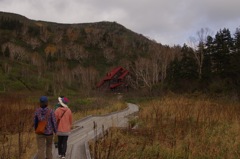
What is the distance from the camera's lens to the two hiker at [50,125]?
7.38m

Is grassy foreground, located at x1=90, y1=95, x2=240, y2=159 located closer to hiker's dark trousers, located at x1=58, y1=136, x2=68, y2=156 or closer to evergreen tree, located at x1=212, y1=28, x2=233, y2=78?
hiker's dark trousers, located at x1=58, y1=136, x2=68, y2=156

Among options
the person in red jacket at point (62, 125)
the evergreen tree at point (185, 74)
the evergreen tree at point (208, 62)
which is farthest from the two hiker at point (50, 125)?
the evergreen tree at point (208, 62)

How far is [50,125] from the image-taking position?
7.50 m

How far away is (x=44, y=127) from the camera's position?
7336mm

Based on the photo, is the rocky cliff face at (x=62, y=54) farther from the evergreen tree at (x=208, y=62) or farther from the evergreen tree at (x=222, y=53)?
the evergreen tree at (x=222, y=53)

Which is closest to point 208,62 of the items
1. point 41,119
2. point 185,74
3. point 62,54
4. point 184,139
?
point 185,74

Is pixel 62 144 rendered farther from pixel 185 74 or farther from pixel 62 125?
pixel 185 74

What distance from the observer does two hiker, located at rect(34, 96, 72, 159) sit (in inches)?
290

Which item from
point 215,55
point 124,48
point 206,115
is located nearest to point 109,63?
point 124,48

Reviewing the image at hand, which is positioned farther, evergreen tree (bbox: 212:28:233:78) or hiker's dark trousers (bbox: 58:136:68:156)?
evergreen tree (bbox: 212:28:233:78)

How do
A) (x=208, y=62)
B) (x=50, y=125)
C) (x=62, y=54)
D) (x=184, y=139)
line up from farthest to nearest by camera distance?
1. (x=62, y=54)
2. (x=208, y=62)
3. (x=184, y=139)
4. (x=50, y=125)

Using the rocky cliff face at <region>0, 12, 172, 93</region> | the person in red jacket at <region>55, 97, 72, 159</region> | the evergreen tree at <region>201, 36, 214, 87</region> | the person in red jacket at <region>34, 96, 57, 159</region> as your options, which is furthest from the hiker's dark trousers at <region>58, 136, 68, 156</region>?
the rocky cliff face at <region>0, 12, 172, 93</region>

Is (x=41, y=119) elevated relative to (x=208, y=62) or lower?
lower

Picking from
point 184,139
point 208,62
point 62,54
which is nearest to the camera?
point 184,139
